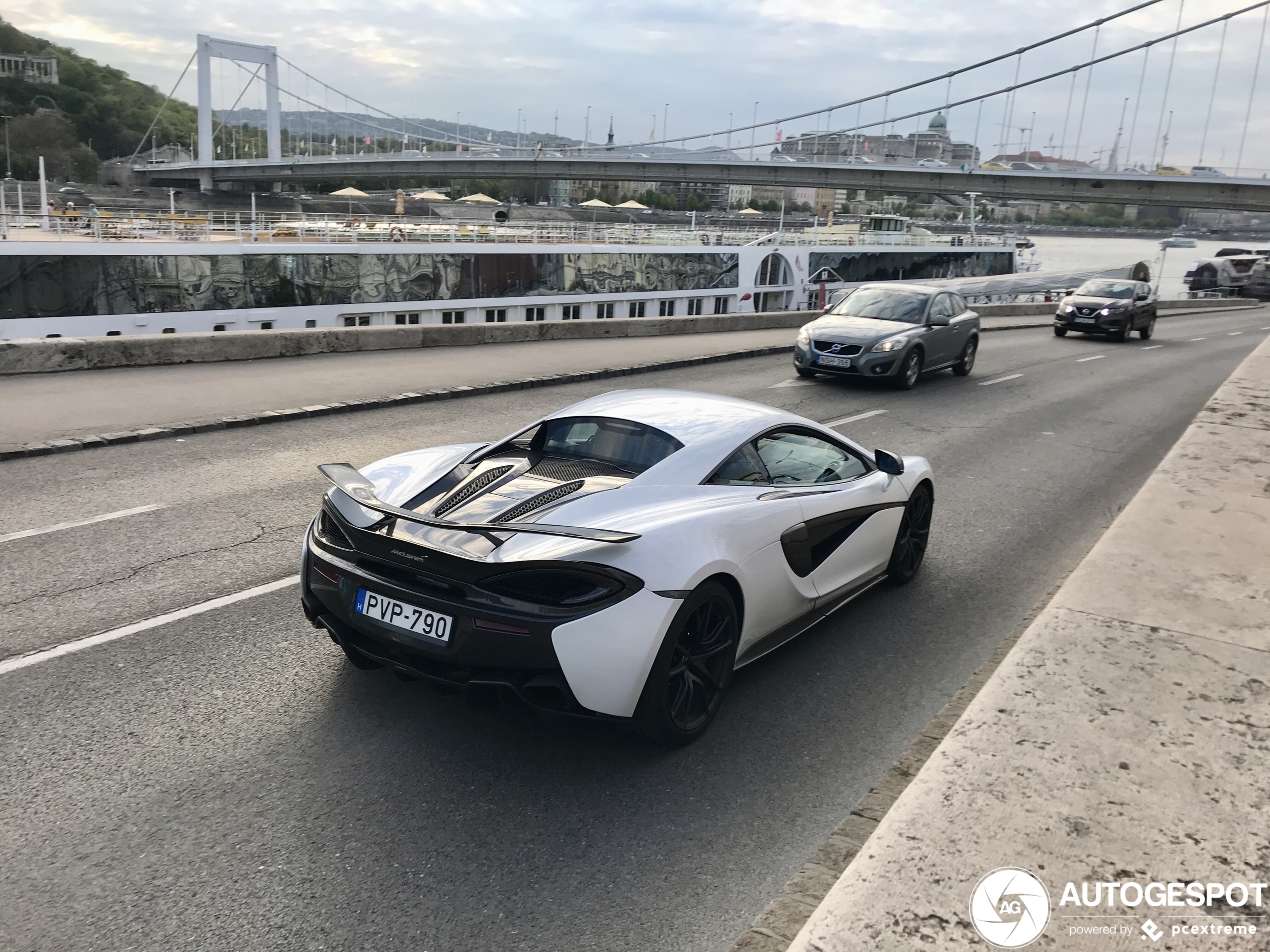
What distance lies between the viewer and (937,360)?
15750 mm

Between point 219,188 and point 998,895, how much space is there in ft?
325

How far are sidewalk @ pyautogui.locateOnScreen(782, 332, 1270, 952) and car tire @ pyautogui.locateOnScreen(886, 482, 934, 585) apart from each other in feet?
3.26

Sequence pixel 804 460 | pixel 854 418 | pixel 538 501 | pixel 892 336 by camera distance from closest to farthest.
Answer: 1. pixel 538 501
2. pixel 804 460
3. pixel 854 418
4. pixel 892 336

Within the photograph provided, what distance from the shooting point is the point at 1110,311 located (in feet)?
81.8

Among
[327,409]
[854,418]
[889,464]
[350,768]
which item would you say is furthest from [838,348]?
[350,768]

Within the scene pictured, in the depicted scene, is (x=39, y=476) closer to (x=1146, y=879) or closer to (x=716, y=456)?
(x=716, y=456)

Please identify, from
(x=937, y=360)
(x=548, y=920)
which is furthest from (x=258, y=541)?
(x=937, y=360)

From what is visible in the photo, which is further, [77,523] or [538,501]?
[77,523]

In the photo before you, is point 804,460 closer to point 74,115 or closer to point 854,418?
point 854,418

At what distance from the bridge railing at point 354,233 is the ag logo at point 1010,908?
102 feet

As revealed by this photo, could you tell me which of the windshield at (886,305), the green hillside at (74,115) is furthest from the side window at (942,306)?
the green hillside at (74,115)

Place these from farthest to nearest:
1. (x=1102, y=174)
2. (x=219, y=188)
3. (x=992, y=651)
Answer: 1. (x=219, y=188)
2. (x=1102, y=174)
3. (x=992, y=651)

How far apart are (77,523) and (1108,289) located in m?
26.4

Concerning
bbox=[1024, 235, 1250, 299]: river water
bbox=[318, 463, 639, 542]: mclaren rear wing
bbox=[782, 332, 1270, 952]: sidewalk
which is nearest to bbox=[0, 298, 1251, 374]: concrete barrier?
bbox=[318, 463, 639, 542]: mclaren rear wing
